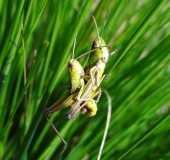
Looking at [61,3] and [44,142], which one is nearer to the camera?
[61,3]

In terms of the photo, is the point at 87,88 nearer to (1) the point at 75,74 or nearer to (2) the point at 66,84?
(1) the point at 75,74

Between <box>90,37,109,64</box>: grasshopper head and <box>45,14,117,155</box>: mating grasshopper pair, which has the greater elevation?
<box>90,37,109,64</box>: grasshopper head

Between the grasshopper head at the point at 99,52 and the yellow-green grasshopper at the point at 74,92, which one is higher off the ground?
the grasshopper head at the point at 99,52

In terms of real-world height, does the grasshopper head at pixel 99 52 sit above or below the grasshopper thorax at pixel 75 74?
above

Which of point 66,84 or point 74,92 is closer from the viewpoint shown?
point 74,92

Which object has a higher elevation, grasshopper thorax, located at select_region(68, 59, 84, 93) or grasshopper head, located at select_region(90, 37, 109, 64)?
grasshopper head, located at select_region(90, 37, 109, 64)

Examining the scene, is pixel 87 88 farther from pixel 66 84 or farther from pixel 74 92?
pixel 66 84

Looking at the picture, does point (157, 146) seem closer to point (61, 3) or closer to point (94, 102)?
point (94, 102)

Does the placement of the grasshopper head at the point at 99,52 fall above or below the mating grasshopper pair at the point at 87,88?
above

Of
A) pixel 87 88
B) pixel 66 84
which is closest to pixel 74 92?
pixel 87 88

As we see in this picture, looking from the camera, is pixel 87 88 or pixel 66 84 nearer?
pixel 87 88

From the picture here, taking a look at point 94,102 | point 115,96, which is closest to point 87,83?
point 94,102
